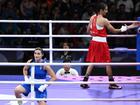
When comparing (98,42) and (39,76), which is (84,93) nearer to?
(98,42)

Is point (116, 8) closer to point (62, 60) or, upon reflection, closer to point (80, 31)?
point (80, 31)

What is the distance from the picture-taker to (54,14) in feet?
32.9

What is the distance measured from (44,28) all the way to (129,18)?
6.25 ft

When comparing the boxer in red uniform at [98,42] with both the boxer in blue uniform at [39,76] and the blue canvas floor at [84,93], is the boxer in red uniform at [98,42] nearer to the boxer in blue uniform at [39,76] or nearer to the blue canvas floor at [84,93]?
the blue canvas floor at [84,93]

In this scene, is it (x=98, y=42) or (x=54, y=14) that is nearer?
(x=98, y=42)

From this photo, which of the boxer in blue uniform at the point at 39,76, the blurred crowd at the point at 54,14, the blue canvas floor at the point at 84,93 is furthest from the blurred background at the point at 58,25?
the boxer in blue uniform at the point at 39,76

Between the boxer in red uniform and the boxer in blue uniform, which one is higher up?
the boxer in red uniform

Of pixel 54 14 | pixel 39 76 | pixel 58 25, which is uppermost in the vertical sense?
pixel 54 14

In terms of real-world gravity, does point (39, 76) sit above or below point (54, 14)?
below

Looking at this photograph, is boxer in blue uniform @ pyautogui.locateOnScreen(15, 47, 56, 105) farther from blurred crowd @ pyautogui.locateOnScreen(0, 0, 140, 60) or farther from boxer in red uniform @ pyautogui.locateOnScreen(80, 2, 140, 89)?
blurred crowd @ pyautogui.locateOnScreen(0, 0, 140, 60)

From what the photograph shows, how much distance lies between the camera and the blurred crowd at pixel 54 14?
9.51 m

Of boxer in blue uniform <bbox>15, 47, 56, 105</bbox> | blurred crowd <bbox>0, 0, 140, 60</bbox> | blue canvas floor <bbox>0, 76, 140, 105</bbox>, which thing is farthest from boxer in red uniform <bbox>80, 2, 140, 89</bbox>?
blurred crowd <bbox>0, 0, 140, 60</bbox>

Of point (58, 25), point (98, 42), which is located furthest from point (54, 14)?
point (98, 42)

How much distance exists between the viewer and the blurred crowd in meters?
9.51
